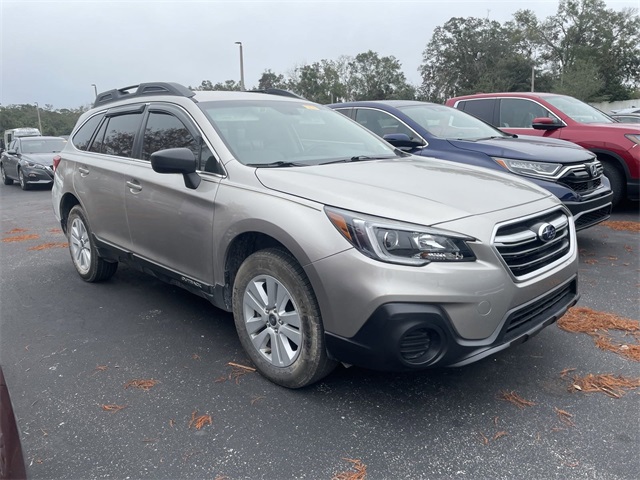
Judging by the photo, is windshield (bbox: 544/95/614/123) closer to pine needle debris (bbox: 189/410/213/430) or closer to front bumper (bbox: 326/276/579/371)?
front bumper (bbox: 326/276/579/371)

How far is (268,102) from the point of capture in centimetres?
414

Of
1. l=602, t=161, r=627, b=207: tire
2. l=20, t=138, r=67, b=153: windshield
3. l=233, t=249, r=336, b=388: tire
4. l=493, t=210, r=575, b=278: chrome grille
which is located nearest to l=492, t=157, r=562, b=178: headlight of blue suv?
l=493, t=210, r=575, b=278: chrome grille

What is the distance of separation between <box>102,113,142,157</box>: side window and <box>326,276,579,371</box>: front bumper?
8.71 ft

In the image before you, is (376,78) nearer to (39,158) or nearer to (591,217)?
(39,158)

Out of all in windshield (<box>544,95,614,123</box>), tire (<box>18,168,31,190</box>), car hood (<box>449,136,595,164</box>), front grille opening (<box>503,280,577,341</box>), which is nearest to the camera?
front grille opening (<box>503,280,577,341</box>)

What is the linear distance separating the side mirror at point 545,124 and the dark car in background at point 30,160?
44.4ft

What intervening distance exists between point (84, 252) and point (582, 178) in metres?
4.99

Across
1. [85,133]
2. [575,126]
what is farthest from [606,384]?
[575,126]

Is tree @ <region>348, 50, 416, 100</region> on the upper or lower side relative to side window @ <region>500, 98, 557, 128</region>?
upper

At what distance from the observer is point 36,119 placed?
63688 mm

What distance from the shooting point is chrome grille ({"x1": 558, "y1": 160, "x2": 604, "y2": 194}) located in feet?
17.1

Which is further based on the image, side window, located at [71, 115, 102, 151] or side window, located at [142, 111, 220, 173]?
side window, located at [71, 115, 102, 151]

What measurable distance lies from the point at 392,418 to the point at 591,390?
114 cm

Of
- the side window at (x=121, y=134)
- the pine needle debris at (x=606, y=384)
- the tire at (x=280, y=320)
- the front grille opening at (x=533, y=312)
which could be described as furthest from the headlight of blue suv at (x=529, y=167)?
the side window at (x=121, y=134)
